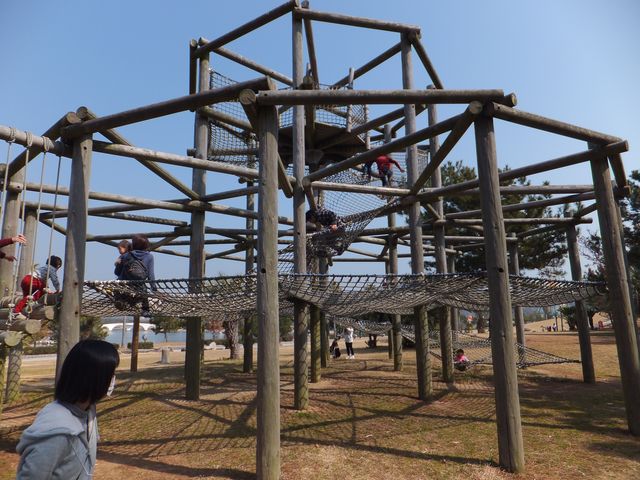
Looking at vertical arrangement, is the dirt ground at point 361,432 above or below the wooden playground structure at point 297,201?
below

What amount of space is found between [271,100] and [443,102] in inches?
65.5

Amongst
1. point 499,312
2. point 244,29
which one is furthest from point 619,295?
point 244,29

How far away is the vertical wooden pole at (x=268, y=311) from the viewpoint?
349cm

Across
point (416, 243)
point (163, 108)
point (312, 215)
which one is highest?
point (163, 108)

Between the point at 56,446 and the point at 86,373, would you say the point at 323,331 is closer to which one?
the point at 86,373

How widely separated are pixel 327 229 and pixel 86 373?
6.37 m

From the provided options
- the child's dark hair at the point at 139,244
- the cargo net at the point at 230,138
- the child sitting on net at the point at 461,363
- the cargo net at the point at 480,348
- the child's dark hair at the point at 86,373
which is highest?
the cargo net at the point at 230,138

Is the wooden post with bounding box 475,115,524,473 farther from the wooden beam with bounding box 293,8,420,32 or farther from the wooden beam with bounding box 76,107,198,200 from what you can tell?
the wooden beam with bounding box 293,8,420,32

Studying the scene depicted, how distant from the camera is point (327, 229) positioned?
7.80m

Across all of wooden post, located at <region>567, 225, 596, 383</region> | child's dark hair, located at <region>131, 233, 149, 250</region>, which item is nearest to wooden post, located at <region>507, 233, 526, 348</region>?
wooden post, located at <region>567, 225, 596, 383</region>

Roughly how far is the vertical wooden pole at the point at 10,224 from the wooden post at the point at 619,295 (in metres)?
7.32

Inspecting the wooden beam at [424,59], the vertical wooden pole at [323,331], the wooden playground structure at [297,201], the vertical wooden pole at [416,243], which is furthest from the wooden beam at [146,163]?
the wooden beam at [424,59]

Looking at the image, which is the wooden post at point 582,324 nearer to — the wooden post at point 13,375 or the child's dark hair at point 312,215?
the child's dark hair at point 312,215

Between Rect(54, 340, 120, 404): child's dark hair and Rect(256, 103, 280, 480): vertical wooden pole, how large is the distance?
1999 millimetres
